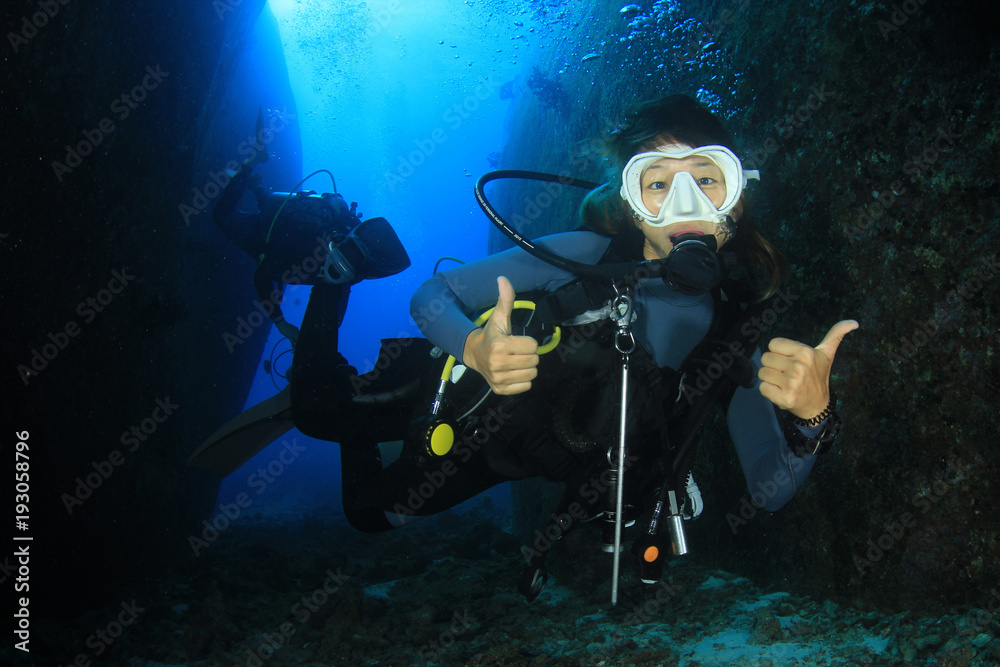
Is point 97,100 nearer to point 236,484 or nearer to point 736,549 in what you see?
point 736,549

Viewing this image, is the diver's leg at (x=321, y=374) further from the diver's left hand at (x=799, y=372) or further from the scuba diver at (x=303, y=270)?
the diver's left hand at (x=799, y=372)

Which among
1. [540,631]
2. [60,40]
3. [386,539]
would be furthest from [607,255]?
[386,539]

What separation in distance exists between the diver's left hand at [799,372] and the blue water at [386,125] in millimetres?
6710

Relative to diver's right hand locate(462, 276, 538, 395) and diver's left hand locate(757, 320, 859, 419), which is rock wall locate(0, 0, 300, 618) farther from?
diver's left hand locate(757, 320, 859, 419)

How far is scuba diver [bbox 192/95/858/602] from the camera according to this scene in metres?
1.95

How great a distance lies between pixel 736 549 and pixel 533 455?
171 cm

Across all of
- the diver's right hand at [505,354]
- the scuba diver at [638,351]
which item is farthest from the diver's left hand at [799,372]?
the diver's right hand at [505,354]

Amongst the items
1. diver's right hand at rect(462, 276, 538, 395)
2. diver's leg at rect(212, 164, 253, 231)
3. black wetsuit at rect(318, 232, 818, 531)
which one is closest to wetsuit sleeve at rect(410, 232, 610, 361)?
black wetsuit at rect(318, 232, 818, 531)

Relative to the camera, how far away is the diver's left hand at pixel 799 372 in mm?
1753

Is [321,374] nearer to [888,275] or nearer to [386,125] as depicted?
[888,275]

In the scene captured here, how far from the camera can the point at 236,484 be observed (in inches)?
729

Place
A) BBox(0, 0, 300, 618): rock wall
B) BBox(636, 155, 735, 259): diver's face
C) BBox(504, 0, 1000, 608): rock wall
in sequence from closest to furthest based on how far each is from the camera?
BBox(504, 0, 1000, 608): rock wall, BBox(636, 155, 735, 259): diver's face, BBox(0, 0, 300, 618): rock wall

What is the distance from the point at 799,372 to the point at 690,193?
1.03 metres

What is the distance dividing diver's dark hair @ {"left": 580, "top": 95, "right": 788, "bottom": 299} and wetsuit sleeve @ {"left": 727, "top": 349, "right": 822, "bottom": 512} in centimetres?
48
